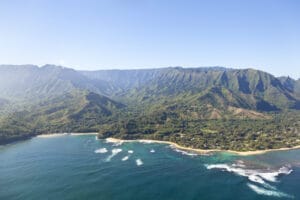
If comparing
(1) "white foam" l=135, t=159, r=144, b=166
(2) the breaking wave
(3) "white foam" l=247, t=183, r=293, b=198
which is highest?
(2) the breaking wave

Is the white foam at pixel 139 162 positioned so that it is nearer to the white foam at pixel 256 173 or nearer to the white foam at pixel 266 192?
the white foam at pixel 256 173

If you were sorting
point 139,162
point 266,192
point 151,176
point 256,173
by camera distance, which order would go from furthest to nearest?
1. point 139,162
2. point 151,176
3. point 256,173
4. point 266,192

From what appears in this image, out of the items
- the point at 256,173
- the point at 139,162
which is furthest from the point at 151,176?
the point at 256,173

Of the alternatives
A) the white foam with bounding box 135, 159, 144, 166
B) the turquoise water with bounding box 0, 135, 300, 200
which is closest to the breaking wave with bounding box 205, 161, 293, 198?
the turquoise water with bounding box 0, 135, 300, 200

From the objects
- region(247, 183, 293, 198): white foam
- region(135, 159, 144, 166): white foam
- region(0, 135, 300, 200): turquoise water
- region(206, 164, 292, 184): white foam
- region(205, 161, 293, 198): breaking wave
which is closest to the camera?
region(247, 183, 293, 198): white foam

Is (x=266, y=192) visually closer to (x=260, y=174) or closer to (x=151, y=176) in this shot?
(x=260, y=174)

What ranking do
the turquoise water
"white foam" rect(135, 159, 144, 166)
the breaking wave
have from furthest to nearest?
"white foam" rect(135, 159, 144, 166) < the turquoise water < the breaking wave

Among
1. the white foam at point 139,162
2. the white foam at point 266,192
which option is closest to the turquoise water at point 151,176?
the white foam at point 266,192

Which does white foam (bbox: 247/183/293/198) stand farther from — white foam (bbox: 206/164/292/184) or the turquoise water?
white foam (bbox: 206/164/292/184)
